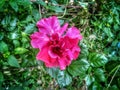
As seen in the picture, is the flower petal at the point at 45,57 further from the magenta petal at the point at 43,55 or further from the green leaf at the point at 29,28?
the green leaf at the point at 29,28

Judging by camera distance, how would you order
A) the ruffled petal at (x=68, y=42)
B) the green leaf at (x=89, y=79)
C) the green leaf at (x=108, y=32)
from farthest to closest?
the green leaf at (x=108, y=32) < the green leaf at (x=89, y=79) < the ruffled petal at (x=68, y=42)

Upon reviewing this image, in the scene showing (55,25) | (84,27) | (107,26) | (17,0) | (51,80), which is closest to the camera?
(55,25)

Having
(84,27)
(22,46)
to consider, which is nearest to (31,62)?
(22,46)

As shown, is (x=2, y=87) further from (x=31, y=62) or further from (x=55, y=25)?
(x=55, y=25)

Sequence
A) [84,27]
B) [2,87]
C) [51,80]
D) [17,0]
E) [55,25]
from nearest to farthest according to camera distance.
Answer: [55,25]
[17,0]
[2,87]
[51,80]
[84,27]

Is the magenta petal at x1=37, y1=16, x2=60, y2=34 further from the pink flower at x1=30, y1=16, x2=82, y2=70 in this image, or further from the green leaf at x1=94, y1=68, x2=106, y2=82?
the green leaf at x1=94, y1=68, x2=106, y2=82

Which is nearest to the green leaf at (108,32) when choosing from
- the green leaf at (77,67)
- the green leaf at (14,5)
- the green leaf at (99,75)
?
the green leaf at (99,75)

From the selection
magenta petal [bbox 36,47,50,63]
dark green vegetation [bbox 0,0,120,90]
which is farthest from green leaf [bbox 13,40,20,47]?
magenta petal [bbox 36,47,50,63]

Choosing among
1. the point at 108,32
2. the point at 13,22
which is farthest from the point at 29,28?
Answer: the point at 108,32
